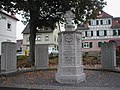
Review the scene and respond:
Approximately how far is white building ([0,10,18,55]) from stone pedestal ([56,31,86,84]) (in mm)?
28457

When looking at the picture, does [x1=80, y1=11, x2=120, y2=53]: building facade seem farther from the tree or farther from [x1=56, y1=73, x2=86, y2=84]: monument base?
[x1=56, y1=73, x2=86, y2=84]: monument base

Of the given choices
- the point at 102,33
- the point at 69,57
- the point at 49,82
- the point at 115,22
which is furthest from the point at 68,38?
the point at 115,22

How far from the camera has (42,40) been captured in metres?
66.7

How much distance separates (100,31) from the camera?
63.3 meters

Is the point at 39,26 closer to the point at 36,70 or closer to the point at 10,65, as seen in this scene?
the point at 36,70

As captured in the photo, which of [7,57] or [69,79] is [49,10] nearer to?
[7,57]

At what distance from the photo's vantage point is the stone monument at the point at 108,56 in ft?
53.7

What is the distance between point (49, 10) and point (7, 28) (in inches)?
798

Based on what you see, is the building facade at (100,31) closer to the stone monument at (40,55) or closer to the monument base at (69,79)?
the stone monument at (40,55)

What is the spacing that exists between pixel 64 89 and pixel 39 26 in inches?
651

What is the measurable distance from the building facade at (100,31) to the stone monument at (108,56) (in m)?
45.0

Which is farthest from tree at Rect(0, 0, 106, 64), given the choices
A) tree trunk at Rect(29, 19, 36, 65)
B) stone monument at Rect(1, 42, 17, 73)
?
stone monument at Rect(1, 42, 17, 73)

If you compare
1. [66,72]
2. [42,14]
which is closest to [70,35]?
[66,72]

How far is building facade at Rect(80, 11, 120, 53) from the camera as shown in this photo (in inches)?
2446
